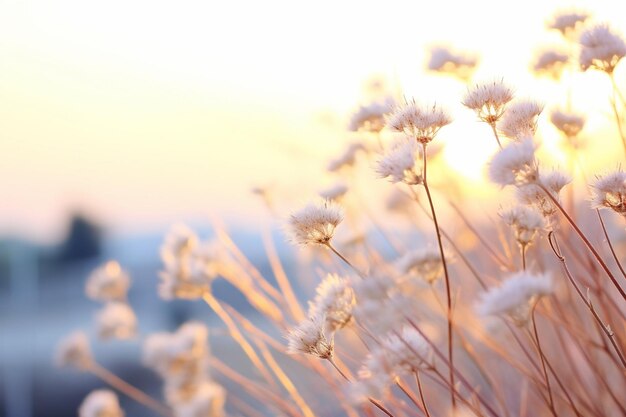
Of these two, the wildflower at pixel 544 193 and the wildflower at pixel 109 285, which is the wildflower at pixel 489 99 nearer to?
the wildflower at pixel 544 193

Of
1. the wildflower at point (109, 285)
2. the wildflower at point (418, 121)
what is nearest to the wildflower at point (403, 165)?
the wildflower at point (418, 121)

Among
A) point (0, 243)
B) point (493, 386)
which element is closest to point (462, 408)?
point (493, 386)

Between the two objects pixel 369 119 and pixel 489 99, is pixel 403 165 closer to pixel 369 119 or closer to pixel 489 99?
pixel 489 99

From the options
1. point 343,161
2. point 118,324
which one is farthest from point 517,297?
point 118,324

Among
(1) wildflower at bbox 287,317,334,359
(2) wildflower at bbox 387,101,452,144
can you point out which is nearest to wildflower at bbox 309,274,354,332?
(1) wildflower at bbox 287,317,334,359

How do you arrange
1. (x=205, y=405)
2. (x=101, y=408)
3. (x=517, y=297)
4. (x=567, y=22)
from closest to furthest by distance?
(x=517, y=297) < (x=567, y=22) < (x=205, y=405) < (x=101, y=408)

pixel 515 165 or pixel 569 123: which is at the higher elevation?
pixel 569 123

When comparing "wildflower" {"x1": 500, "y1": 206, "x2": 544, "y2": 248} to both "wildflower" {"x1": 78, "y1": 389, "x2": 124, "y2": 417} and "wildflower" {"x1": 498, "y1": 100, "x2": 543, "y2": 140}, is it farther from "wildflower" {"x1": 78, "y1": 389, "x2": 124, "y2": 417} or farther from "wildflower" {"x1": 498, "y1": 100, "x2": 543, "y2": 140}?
"wildflower" {"x1": 78, "y1": 389, "x2": 124, "y2": 417}
